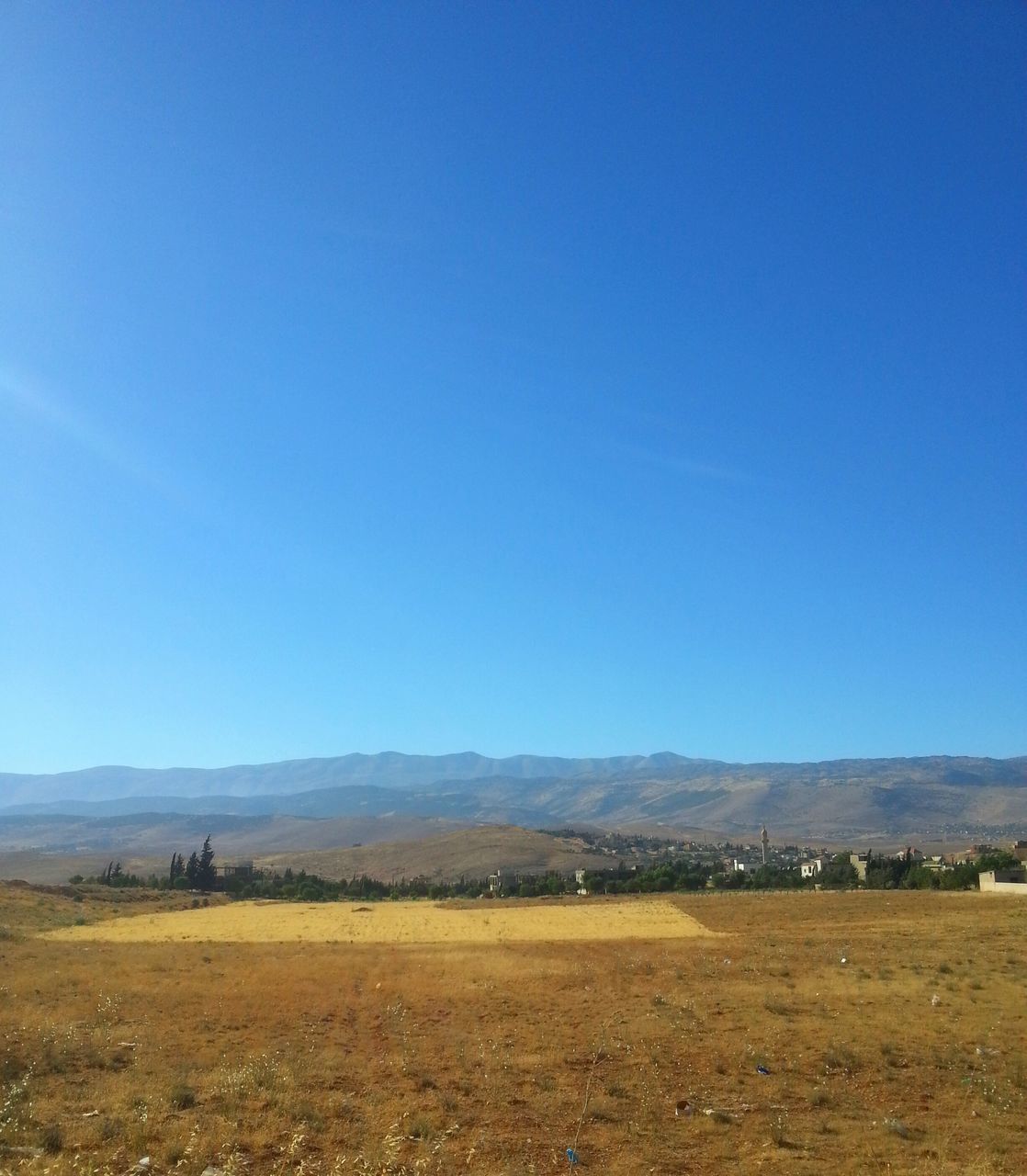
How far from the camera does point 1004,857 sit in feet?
272

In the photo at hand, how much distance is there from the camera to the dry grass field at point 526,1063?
11.7 metres

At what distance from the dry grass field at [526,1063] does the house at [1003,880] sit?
41.1 metres

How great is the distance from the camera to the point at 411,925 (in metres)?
61.4

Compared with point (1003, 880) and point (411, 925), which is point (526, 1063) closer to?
point (411, 925)

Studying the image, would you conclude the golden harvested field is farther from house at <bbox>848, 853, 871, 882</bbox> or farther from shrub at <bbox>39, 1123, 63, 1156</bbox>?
shrub at <bbox>39, 1123, 63, 1156</bbox>

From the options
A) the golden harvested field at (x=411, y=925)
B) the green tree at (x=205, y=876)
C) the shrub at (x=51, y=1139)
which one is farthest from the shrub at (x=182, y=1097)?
the green tree at (x=205, y=876)

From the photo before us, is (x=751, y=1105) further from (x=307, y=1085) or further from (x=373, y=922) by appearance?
(x=373, y=922)

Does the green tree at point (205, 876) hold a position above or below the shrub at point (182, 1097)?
below

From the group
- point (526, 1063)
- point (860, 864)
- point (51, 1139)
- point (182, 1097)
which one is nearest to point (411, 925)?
point (526, 1063)

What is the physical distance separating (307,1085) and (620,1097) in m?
5.23

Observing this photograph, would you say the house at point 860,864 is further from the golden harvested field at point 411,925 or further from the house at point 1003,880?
the golden harvested field at point 411,925

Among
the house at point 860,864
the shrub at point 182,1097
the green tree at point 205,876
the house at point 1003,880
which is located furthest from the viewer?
the green tree at point 205,876

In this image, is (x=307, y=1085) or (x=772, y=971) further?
(x=772, y=971)

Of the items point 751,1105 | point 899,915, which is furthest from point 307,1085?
point 899,915
